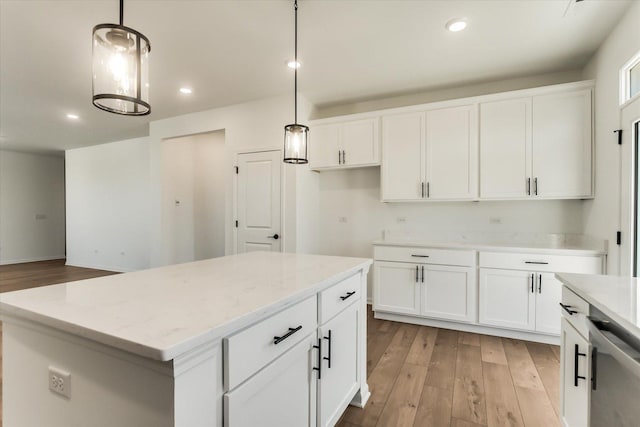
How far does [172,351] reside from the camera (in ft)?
2.26

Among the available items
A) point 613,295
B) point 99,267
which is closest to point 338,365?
point 613,295

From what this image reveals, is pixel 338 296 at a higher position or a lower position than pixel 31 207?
lower

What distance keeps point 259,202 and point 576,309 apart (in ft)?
11.4

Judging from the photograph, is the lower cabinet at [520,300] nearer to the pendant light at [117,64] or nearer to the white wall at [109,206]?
the pendant light at [117,64]

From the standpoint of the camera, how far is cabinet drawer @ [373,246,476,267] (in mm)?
3146

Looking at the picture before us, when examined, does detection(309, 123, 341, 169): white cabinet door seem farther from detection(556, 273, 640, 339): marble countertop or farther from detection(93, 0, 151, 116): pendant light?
detection(93, 0, 151, 116): pendant light

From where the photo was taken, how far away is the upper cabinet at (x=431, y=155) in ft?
10.8

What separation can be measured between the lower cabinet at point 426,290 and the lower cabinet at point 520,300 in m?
0.13

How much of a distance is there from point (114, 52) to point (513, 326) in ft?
11.9

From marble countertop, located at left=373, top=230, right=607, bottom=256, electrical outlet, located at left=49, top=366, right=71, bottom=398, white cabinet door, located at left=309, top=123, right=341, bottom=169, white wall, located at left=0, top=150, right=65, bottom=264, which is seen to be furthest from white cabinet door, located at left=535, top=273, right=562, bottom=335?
white wall, located at left=0, top=150, right=65, bottom=264

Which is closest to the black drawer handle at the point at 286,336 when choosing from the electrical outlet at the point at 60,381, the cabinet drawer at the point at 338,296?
the cabinet drawer at the point at 338,296

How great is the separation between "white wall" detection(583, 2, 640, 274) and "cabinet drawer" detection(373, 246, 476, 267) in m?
1.06

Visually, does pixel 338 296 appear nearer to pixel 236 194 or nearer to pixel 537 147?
pixel 537 147

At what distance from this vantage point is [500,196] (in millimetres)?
3156
